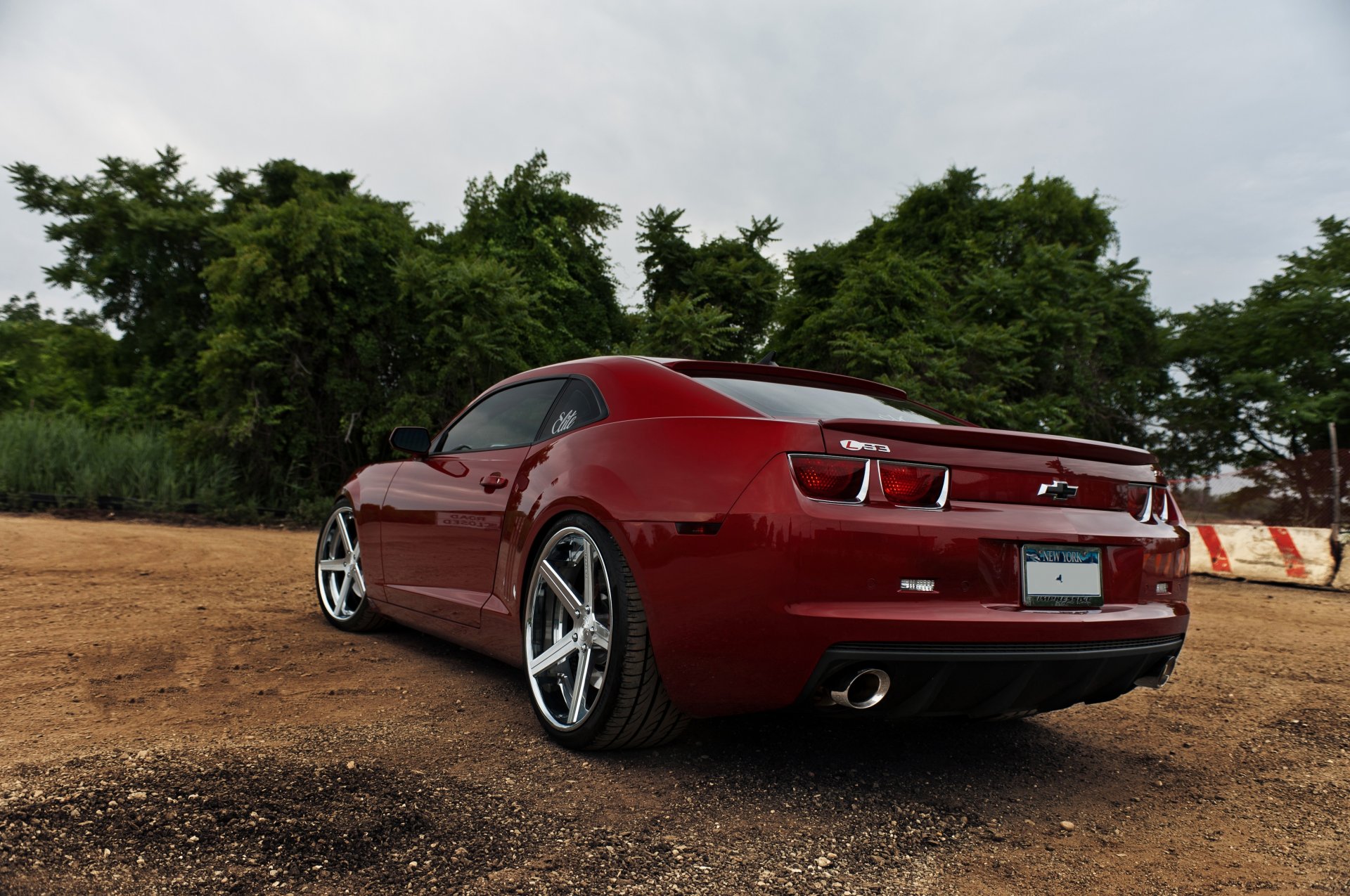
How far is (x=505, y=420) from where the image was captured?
409 centimetres

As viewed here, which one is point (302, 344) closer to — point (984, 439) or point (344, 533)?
point (344, 533)

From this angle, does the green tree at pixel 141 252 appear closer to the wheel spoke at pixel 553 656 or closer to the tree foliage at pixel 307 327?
the tree foliage at pixel 307 327

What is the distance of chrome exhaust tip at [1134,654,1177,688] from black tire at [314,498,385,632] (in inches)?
147

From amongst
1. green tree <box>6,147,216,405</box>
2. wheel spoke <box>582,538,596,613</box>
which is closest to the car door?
wheel spoke <box>582,538,596,613</box>

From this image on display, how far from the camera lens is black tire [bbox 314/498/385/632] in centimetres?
506

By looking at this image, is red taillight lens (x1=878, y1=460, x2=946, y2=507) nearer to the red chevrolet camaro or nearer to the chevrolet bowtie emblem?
the red chevrolet camaro

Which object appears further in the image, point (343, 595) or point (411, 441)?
point (343, 595)

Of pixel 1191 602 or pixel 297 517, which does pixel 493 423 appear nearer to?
pixel 1191 602

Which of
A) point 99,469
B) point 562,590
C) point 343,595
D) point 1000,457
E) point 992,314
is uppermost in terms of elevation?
point 992,314

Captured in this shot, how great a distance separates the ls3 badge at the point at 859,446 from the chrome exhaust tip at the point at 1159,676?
127cm

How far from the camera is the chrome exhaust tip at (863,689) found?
8.29ft

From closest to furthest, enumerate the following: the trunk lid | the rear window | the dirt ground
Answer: the dirt ground
the trunk lid
the rear window

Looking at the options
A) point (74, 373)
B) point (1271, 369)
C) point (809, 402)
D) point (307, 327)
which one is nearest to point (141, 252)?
point (74, 373)

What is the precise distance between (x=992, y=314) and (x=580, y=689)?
68.2ft
